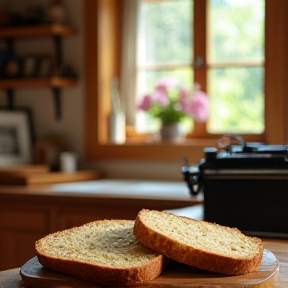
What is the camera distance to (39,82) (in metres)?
3.72

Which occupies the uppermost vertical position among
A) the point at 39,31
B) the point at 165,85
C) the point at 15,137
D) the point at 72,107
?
the point at 39,31

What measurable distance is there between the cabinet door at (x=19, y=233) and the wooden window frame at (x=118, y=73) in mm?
763

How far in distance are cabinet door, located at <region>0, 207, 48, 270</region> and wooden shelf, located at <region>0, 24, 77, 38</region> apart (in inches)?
44.9

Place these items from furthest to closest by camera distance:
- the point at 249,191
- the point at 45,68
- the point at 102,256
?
the point at 45,68
the point at 249,191
the point at 102,256

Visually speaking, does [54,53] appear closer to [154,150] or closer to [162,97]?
[162,97]

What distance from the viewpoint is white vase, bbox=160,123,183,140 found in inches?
139

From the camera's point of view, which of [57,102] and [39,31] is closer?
[39,31]

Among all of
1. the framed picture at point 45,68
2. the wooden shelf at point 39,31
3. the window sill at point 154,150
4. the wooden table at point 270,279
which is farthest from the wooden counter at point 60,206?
Result: the wooden table at point 270,279

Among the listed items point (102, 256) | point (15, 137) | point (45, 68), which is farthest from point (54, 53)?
point (102, 256)

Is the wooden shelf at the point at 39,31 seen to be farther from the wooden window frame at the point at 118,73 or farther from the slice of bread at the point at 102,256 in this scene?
the slice of bread at the point at 102,256

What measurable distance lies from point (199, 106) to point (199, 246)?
7.54 ft

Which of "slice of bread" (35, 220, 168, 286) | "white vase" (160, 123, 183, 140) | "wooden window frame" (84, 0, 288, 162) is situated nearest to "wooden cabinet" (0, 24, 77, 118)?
"wooden window frame" (84, 0, 288, 162)

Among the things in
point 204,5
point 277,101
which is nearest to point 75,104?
point 204,5

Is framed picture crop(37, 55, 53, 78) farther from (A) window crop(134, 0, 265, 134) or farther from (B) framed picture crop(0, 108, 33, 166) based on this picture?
(A) window crop(134, 0, 265, 134)
